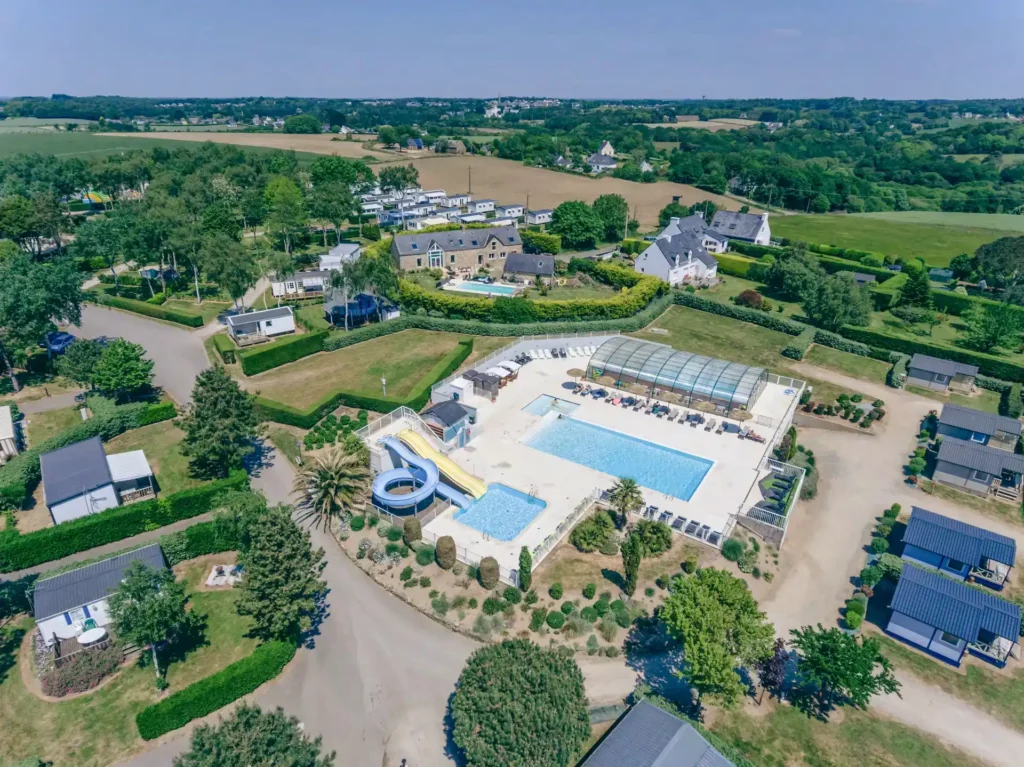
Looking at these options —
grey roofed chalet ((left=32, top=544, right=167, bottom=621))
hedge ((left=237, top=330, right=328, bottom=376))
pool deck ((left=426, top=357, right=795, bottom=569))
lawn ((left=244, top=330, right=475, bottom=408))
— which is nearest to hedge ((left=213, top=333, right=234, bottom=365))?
hedge ((left=237, top=330, right=328, bottom=376))

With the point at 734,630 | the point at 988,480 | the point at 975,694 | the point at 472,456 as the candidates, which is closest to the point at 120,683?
the point at 472,456

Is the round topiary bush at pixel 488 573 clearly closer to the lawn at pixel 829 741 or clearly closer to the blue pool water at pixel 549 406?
the lawn at pixel 829 741

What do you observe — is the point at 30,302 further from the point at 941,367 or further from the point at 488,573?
the point at 941,367

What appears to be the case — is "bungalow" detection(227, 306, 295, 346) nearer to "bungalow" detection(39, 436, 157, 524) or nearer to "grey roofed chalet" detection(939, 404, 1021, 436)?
"bungalow" detection(39, 436, 157, 524)

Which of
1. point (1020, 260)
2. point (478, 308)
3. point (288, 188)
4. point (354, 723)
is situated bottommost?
point (354, 723)

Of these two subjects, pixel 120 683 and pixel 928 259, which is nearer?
pixel 120 683

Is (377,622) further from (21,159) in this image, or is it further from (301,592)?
(21,159)

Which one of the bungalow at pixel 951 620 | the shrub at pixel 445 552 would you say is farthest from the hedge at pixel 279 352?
the bungalow at pixel 951 620
